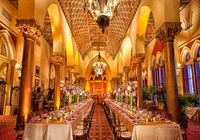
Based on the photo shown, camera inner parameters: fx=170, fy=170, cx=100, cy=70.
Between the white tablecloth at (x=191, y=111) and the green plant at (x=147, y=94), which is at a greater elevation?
the green plant at (x=147, y=94)

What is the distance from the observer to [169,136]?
3625 mm

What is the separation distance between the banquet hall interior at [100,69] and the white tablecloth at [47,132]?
0.07 ft

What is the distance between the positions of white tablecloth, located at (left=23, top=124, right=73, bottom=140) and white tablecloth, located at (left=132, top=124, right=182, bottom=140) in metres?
1.48

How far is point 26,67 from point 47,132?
2.63 m

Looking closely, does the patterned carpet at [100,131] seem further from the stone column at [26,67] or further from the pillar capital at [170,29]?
the pillar capital at [170,29]

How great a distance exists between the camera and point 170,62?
5.79m

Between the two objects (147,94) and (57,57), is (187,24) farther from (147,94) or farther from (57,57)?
(57,57)

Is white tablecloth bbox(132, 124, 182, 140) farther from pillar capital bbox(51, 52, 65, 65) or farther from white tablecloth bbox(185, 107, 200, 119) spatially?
pillar capital bbox(51, 52, 65, 65)

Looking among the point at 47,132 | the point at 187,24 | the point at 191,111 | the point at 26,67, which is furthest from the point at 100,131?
the point at 187,24

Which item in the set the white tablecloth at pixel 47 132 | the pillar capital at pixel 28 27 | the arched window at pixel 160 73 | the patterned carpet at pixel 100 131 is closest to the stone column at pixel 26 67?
the pillar capital at pixel 28 27

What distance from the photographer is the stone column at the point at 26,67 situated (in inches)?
211

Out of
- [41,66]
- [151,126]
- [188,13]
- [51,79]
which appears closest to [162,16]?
[151,126]

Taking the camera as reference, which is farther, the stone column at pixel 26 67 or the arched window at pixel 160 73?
the arched window at pixel 160 73

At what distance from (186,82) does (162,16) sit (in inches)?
252
